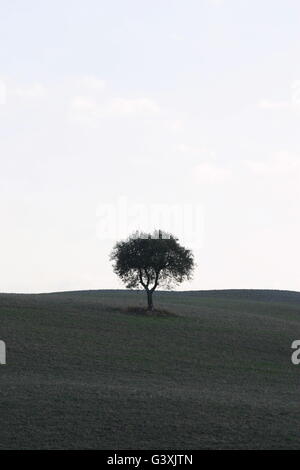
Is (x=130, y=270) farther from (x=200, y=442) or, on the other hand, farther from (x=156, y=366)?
(x=200, y=442)

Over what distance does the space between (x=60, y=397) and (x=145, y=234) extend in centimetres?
4686

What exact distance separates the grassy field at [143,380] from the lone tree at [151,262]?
368 cm

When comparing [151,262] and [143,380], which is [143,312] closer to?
[151,262]

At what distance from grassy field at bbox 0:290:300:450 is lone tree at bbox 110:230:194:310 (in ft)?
12.1

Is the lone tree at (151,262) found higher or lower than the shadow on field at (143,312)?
higher

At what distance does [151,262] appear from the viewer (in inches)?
2955

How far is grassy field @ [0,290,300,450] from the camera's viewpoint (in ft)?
88.7

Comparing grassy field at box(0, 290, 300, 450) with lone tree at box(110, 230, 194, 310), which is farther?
lone tree at box(110, 230, 194, 310)

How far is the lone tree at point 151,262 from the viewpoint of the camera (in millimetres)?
75500

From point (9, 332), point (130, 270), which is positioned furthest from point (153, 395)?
point (130, 270)

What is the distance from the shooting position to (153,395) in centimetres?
3434

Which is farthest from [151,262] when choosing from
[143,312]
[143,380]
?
[143,380]

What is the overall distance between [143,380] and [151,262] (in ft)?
113
